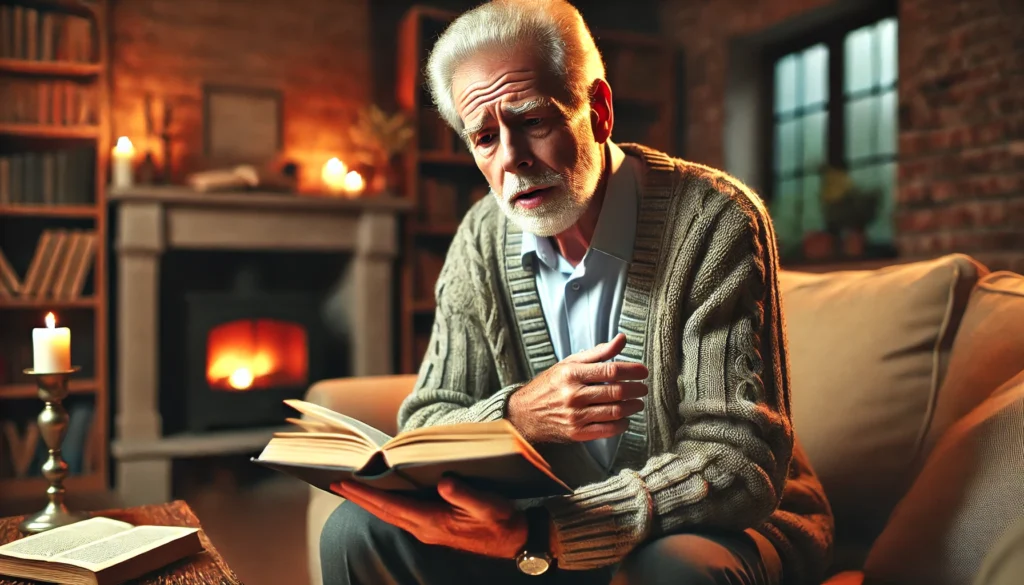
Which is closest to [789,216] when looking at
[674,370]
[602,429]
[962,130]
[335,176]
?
[962,130]

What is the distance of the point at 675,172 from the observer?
1.23m

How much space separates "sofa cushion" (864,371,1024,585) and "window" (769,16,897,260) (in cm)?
223

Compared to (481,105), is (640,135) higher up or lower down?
higher up

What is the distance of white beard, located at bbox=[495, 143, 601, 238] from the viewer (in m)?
1.16

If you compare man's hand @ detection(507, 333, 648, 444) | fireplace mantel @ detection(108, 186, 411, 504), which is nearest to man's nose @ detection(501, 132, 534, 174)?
man's hand @ detection(507, 333, 648, 444)

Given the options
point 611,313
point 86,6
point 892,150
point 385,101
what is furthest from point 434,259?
point 611,313

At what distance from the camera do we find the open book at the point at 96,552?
38.1 inches

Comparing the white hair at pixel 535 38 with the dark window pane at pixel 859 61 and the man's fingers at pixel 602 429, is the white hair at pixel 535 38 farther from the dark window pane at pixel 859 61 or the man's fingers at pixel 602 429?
the dark window pane at pixel 859 61

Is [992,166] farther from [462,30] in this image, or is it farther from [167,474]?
[167,474]

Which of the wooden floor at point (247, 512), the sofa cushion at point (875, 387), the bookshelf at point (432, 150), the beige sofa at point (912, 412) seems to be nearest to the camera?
the beige sofa at point (912, 412)

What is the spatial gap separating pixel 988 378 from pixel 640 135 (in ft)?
10.7

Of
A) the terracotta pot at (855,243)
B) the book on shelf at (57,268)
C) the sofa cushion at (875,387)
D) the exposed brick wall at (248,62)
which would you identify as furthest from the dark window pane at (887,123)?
the book on shelf at (57,268)

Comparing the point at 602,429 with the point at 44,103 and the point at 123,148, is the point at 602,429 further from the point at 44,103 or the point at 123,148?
the point at 44,103

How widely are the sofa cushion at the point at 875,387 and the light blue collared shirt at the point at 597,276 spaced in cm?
38
